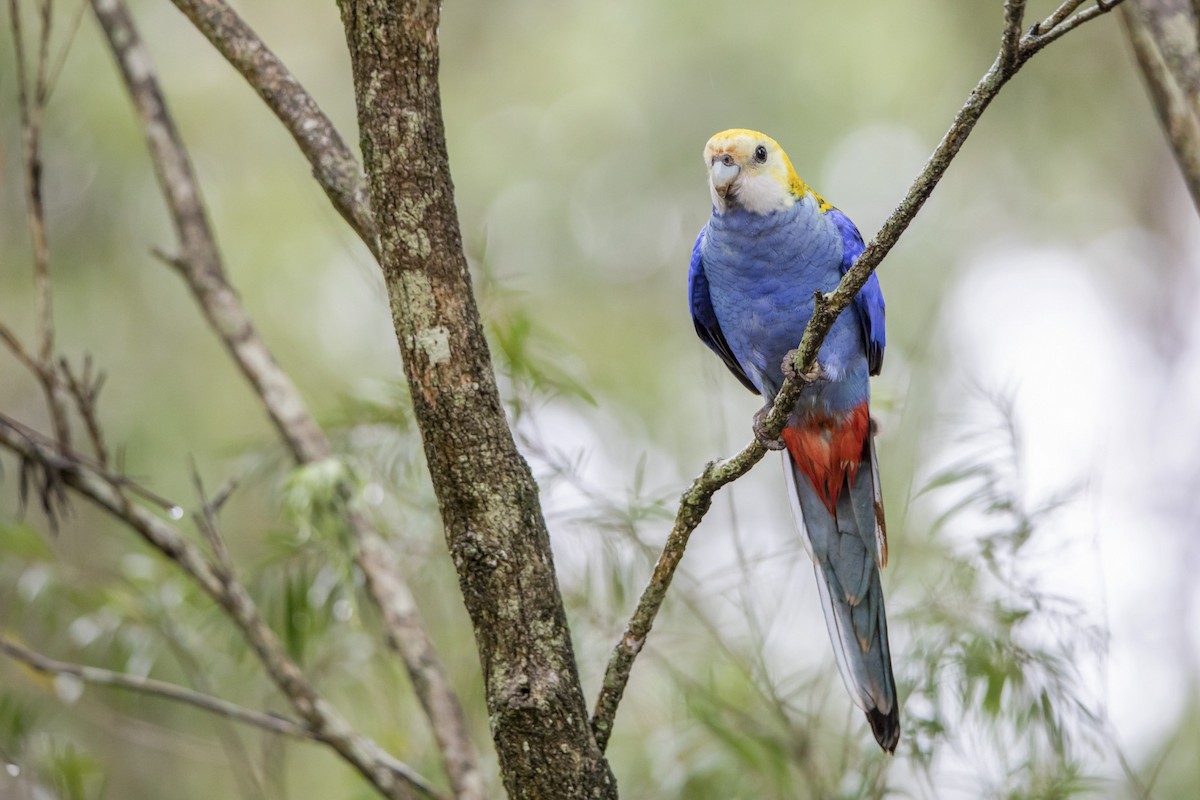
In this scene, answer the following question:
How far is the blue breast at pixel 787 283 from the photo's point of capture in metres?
2.89

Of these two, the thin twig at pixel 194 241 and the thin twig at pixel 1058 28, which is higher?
the thin twig at pixel 194 241

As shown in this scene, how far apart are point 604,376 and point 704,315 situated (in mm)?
1227

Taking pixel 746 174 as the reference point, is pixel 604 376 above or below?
above


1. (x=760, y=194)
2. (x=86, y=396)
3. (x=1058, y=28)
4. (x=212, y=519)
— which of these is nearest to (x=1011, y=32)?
(x=1058, y=28)

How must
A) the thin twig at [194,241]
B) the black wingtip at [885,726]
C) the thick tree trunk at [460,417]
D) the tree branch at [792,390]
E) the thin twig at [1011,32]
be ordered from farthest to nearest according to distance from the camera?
the thin twig at [194,241], the black wingtip at [885,726], the thick tree trunk at [460,417], the tree branch at [792,390], the thin twig at [1011,32]

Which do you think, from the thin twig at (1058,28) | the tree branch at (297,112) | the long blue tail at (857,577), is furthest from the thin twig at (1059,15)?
the long blue tail at (857,577)

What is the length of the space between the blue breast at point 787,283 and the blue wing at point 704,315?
16cm

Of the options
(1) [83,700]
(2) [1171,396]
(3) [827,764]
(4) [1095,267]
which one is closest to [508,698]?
(3) [827,764]

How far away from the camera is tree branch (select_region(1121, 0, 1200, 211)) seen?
2.59 meters

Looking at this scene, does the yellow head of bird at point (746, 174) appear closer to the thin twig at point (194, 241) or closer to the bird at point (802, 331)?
the bird at point (802, 331)

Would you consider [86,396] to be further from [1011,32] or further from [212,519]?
[1011,32]

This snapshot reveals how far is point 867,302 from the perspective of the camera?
296 centimetres

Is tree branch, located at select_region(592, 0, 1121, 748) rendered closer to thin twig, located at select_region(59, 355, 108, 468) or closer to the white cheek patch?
the white cheek patch

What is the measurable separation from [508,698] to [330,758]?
5840 mm
